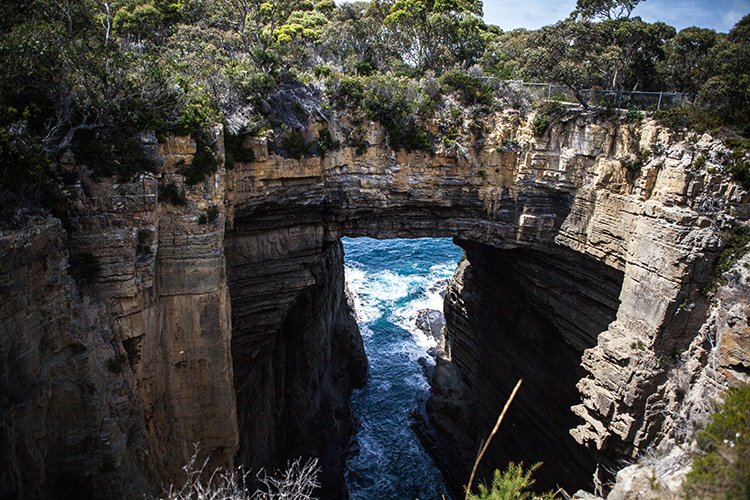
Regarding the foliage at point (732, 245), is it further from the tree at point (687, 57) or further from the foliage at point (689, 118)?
the tree at point (687, 57)

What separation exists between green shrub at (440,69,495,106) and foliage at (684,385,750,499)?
49.8ft

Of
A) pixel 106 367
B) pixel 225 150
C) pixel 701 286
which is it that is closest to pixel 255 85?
pixel 225 150

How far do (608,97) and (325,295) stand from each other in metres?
16.7

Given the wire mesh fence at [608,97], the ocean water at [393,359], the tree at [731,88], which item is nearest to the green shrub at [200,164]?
the wire mesh fence at [608,97]

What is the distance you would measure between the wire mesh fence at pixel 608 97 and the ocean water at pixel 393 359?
2050cm

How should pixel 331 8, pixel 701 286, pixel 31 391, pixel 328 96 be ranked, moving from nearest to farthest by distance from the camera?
pixel 31 391, pixel 701 286, pixel 328 96, pixel 331 8

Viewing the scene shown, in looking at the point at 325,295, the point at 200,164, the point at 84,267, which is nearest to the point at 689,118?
the point at 200,164

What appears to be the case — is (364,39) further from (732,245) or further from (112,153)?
(732,245)

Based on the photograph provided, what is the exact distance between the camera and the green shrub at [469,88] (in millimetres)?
20922

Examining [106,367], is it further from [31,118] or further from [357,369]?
[357,369]

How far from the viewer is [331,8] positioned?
4278 centimetres

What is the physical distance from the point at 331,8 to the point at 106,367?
39.0 meters

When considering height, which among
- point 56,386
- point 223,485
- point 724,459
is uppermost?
point 724,459

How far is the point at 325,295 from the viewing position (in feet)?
88.9
